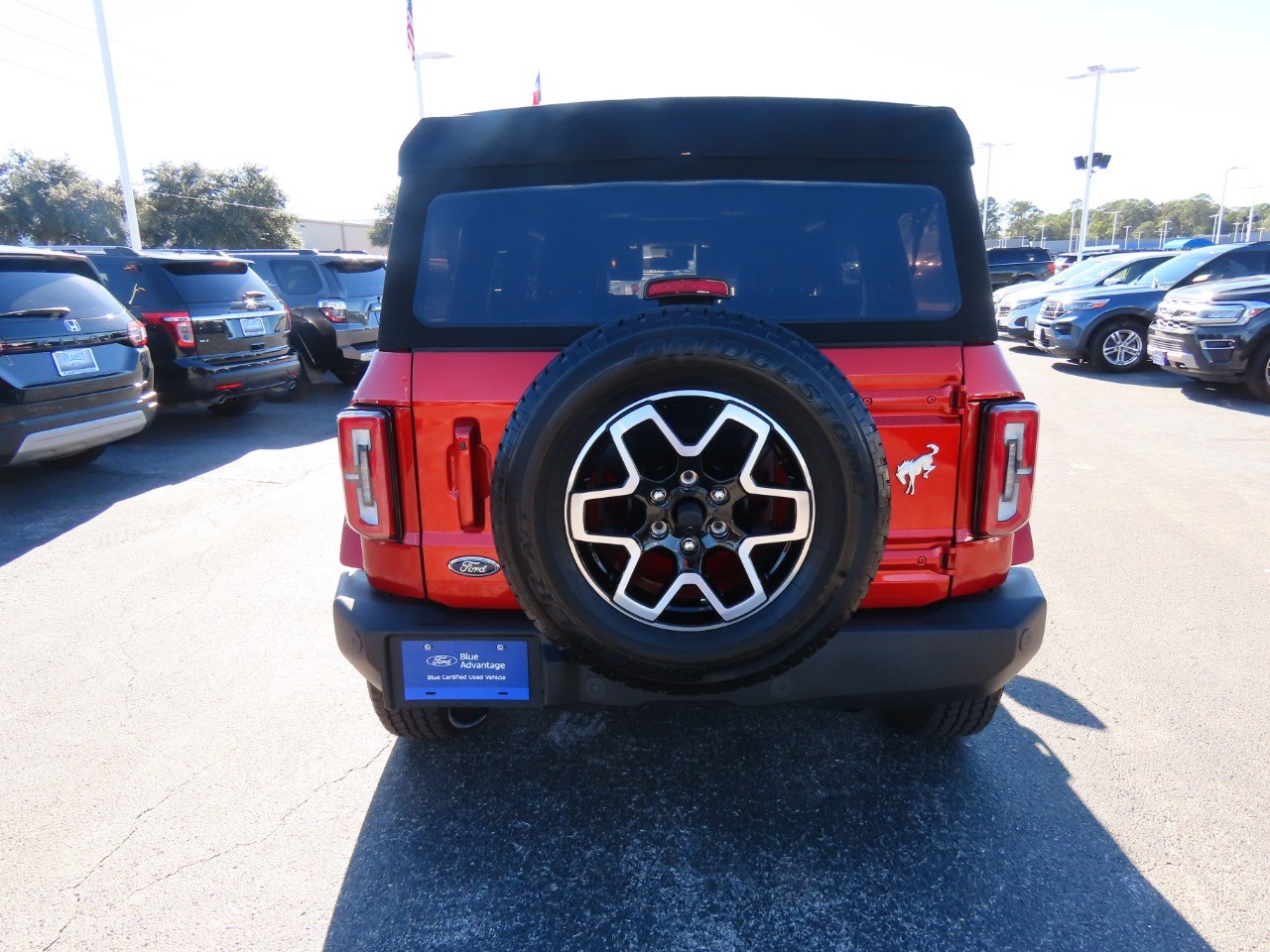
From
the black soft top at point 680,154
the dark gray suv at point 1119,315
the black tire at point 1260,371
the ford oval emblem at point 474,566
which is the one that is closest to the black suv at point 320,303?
the black soft top at point 680,154

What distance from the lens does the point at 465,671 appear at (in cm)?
230

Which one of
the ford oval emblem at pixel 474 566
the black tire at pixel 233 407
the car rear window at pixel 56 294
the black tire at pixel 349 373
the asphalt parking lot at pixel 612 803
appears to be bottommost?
the asphalt parking lot at pixel 612 803

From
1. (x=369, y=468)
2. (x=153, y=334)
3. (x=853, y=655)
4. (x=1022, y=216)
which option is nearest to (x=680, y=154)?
(x=369, y=468)

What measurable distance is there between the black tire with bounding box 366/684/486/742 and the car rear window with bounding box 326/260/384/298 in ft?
30.0

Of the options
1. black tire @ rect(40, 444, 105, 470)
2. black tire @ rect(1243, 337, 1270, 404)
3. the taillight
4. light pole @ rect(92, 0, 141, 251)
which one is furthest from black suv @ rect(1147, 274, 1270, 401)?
light pole @ rect(92, 0, 141, 251)

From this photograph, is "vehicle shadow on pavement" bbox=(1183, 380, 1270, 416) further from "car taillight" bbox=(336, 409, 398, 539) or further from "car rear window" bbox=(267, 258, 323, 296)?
"car rear window" bbox=(267, 258, 323, 296)

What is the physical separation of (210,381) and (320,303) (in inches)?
113

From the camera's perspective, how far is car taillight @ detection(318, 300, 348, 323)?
10.8 meters

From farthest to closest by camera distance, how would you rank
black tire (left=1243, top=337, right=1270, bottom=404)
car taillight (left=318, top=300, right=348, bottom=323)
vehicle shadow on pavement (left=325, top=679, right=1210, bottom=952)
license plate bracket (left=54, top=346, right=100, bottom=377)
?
1. car taillight (left=318, top=300, right=348, bottom=323)
2. black tire (left=1243, top=337, right=1270, bottom=404)
3. license plate bracket (left=54, top=346, right=100, bottom=377)
4. vehicle shadow on pavement (left=325, top=679, right=1210, bottom=952)

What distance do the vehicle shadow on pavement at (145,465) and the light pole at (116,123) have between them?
10957 mm

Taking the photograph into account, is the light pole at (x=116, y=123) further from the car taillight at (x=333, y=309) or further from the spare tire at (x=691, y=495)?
the spare tire at (x=691, y=495)

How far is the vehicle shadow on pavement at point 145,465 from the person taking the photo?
19.1 feet

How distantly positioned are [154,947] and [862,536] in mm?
2035

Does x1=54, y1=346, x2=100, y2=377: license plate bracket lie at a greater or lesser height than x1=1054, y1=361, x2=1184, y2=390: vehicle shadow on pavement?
greater
